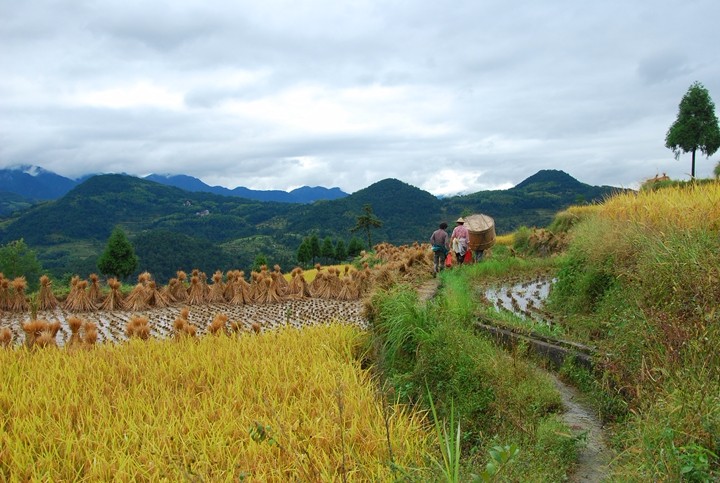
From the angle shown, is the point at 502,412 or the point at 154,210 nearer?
the point at 502,412

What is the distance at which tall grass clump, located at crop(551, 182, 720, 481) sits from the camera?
9.21 ft

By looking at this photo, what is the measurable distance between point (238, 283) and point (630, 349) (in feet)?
22.2

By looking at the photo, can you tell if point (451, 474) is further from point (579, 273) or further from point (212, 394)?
point (579, 273)

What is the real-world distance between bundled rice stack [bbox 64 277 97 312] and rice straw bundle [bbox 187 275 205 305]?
1.54 metres

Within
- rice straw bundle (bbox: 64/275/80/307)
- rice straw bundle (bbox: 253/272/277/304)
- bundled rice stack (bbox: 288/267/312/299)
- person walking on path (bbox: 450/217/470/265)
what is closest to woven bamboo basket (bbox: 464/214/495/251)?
person walking on path (bbox: 450/217/470/265)

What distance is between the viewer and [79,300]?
28.6 feet

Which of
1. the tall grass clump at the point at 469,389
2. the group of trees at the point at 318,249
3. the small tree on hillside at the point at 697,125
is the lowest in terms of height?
the group of trees at the point at 318,249

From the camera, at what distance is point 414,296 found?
A: 5996 millimetres

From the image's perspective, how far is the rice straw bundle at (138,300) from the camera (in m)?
8.78

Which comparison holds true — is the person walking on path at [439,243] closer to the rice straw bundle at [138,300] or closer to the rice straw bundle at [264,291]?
the rice straw bundle at [264,291]

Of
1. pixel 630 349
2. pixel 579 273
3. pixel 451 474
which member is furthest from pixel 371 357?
pixel 579 273

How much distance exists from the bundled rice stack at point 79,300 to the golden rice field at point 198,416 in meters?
3.85

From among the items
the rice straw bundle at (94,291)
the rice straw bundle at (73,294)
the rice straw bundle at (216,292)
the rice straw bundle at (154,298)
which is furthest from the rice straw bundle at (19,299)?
the rice straw bundle at (216,292)

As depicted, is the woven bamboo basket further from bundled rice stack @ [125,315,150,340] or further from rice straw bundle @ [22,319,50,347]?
rice straw bundle @ [22,319,50,347]
